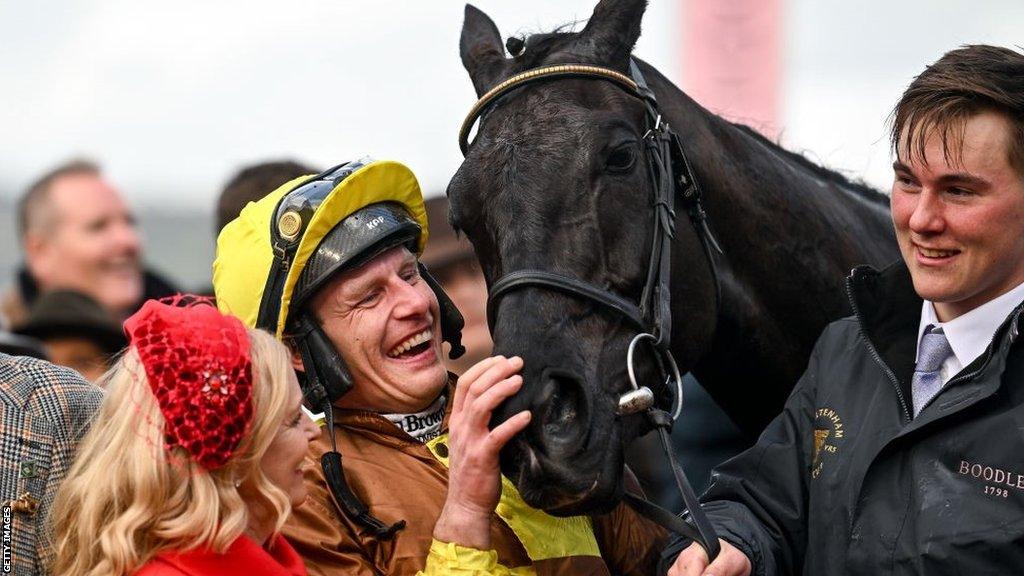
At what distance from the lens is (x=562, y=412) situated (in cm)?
314

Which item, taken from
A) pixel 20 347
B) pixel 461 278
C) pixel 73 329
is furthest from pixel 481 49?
pixel 73 329

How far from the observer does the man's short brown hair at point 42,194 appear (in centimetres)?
669

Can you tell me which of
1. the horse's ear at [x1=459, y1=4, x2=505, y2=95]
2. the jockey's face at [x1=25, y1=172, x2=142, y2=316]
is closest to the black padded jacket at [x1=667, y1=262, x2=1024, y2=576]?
the horse's ear at [x1=459, y1=4, x2=505, y2=95]

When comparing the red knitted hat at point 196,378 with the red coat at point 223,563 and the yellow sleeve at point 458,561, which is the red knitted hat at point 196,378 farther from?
the yellow sleeve at point 458,561

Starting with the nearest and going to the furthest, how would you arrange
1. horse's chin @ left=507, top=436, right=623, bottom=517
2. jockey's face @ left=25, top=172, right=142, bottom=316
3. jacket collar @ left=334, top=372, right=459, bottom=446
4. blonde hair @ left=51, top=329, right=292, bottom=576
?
1. blonde hair @ left=51, top=329, right=292, bottom=576
2. horse's chin @ left=507, top=436, right=623, bottom=517
3. jacket collar @ left=334, top=372, right=459, bottom=446
4. jockey's face @ left=25, top=172, right=142, bottom=316

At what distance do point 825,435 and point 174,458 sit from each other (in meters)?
1.41

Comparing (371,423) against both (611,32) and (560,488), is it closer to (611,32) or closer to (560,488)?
(560,488)

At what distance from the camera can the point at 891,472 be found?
Answer: 2.95 metres

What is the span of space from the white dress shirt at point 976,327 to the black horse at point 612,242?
29.5 inches

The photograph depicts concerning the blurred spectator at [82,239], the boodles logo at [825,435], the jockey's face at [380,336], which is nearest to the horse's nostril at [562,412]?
the jockey's face at [380,336]

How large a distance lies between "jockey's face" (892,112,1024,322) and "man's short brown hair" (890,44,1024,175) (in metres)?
0.01

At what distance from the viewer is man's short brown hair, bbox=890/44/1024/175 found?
9.65 ft

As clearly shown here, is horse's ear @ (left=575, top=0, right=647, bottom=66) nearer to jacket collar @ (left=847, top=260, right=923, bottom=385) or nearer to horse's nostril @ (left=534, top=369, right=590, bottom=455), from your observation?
jacket collar @ (left=847, top=260, right=923, bottom=385)

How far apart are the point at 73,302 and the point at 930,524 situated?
444 centimetres
